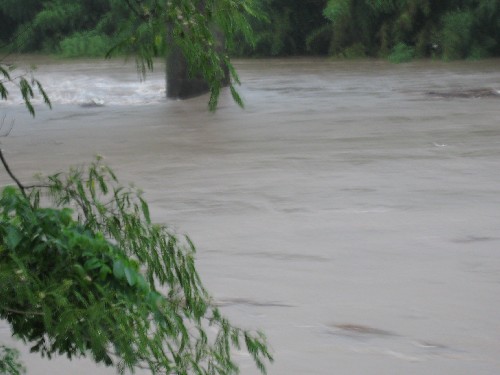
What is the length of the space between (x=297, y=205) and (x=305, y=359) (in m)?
3.67

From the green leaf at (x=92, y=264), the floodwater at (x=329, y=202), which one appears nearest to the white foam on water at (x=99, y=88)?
the floodwater at (x=329, y=202)

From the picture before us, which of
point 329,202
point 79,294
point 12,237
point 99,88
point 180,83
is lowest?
point 99,88

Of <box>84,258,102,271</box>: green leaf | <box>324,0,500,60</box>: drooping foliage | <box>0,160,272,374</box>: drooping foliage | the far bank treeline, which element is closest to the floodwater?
<box>0,160,272,374</box>: drooping foliage

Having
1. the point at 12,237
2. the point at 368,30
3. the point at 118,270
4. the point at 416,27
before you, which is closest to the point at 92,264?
the point at 118,270

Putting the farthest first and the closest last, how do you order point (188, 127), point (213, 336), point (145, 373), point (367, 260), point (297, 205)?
point (188, 127) < point (297, 205) < point (367, 260) < point (213, 336) < point (145, 373)

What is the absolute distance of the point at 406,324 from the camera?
567 cm

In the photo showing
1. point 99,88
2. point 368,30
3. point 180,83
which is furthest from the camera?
point 368,30

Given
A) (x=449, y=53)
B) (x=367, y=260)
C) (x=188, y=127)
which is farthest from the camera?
(x=449, y=53)

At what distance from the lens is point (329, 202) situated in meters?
8.94

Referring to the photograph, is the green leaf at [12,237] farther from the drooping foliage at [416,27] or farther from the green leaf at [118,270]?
the drooping foliage at [416,27]

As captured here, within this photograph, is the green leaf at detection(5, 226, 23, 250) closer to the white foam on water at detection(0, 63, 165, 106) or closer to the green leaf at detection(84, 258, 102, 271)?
the green leaf at detection(84, 258, 102, 271)

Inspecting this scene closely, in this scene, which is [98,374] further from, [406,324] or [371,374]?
[406,324]

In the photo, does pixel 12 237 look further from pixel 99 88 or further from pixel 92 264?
pixel 99 88

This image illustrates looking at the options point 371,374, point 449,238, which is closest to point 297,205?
point 449,238
